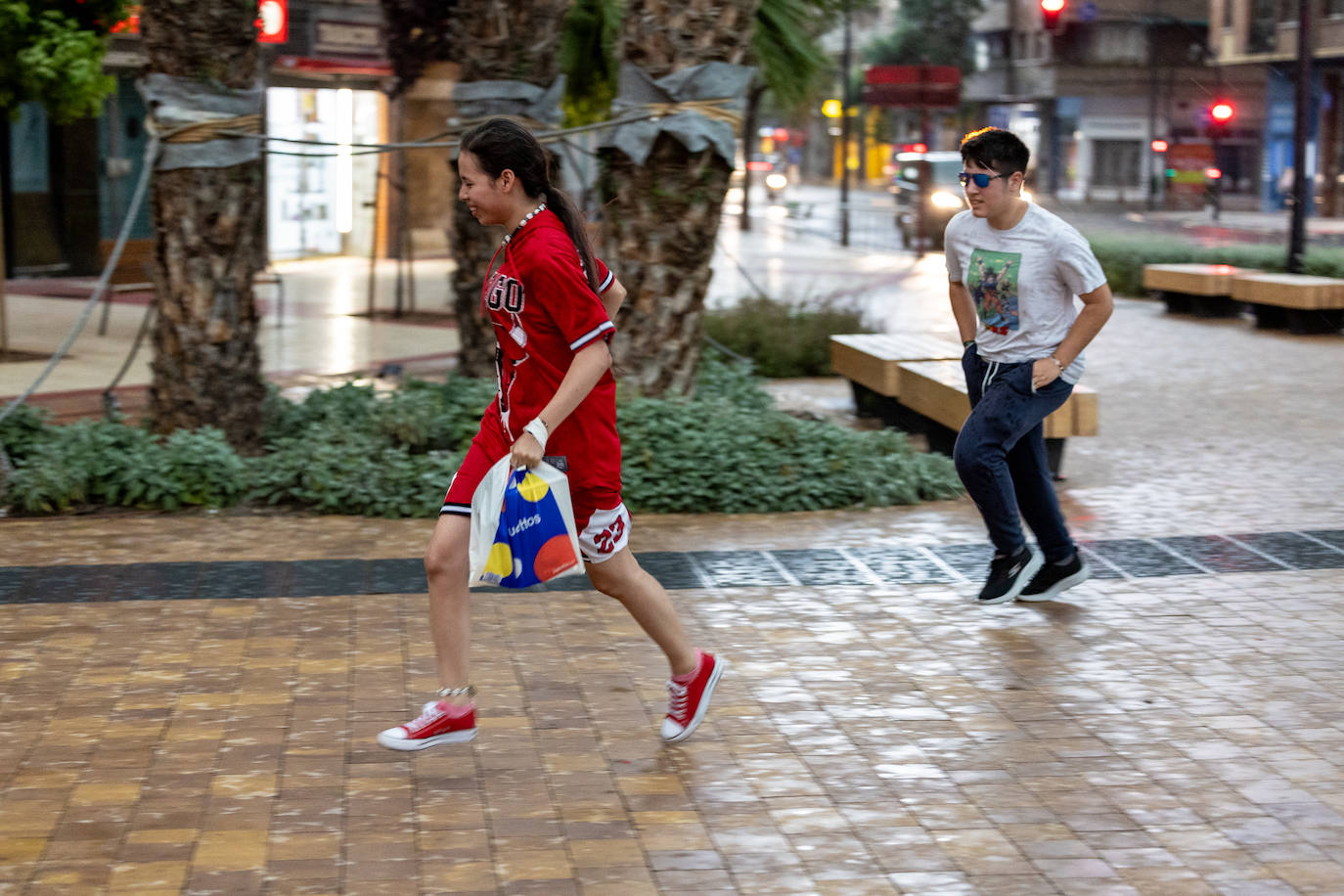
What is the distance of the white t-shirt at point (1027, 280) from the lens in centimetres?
585

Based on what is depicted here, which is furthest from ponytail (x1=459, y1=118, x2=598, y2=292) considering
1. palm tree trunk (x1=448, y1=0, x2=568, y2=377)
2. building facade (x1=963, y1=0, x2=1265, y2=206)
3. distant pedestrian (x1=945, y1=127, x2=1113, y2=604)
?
building facade (x1=963, y1=0, x2=1265, y2=206)

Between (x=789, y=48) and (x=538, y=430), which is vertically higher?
(x=789, y=48)

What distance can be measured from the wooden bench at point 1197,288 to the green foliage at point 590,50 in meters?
6.48

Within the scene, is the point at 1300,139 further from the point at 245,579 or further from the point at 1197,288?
the point at 245,579

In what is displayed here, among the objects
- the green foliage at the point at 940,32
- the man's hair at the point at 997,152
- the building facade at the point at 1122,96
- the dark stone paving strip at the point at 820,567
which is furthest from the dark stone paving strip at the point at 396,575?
the green foliage at the point at 940,32

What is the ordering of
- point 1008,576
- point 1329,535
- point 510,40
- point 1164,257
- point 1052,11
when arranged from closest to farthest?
point 1008,576, point 1329,535, point 510,40, point 1164,257, point 1052,11

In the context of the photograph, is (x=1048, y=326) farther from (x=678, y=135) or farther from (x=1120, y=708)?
(x=678, y=135)

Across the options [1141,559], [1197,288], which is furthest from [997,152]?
[1197,288]

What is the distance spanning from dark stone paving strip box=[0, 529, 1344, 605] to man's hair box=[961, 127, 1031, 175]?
1722 mm

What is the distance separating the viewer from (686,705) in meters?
4.68

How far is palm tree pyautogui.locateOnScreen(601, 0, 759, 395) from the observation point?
8562 millimetres

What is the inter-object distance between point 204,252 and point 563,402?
178 inches

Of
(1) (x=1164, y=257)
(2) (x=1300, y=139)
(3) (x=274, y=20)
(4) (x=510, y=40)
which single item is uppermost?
(3) (x=274, y=20)

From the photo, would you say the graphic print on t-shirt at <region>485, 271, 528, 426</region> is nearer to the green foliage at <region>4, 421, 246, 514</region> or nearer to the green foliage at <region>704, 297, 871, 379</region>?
the green foliage at <region>4, 421, 246, 514</region>
